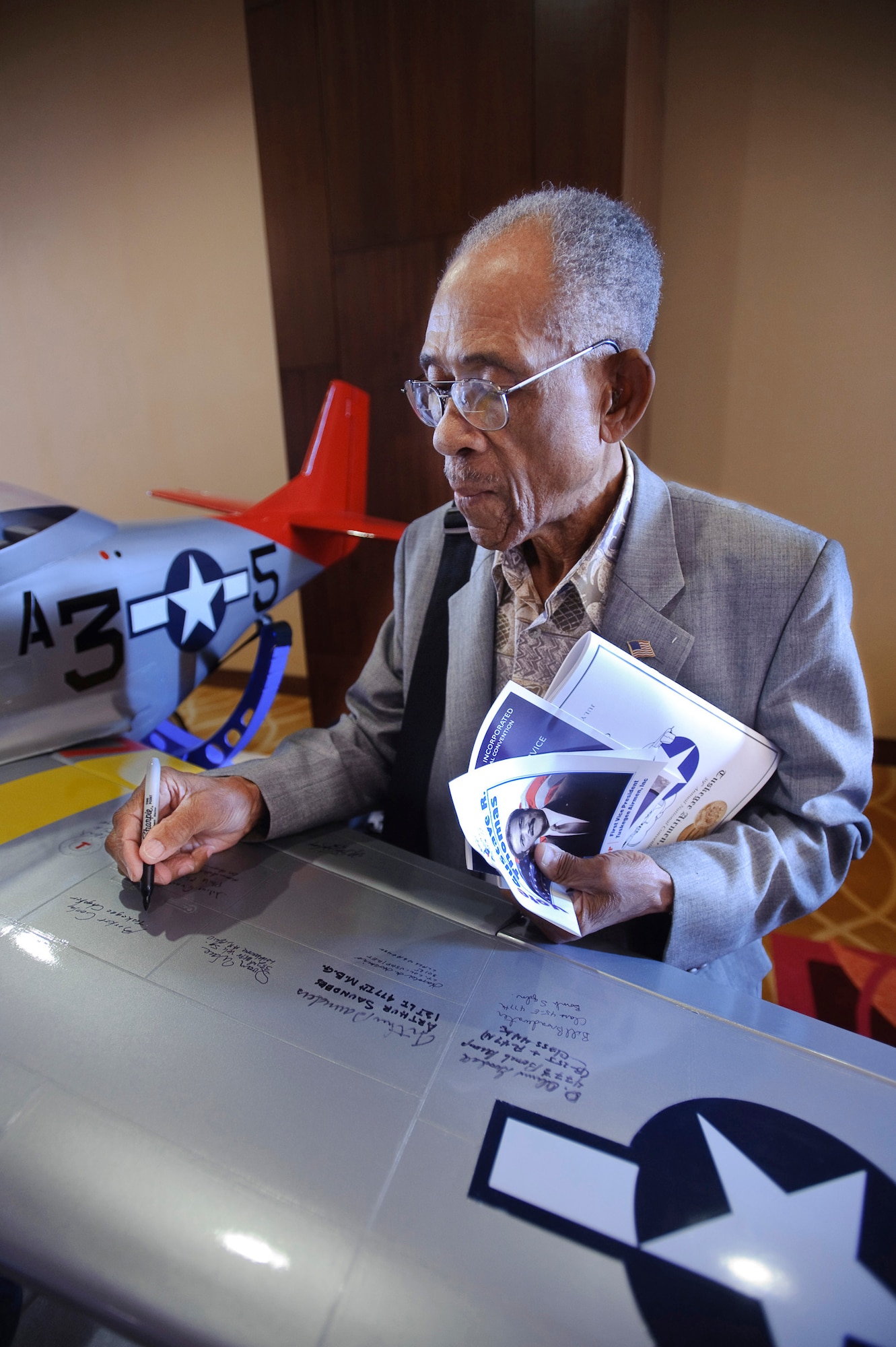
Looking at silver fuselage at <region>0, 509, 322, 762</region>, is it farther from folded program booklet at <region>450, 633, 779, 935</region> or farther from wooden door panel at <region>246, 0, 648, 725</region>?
folded program booklet at <region>450, 633, 779, 935</region>

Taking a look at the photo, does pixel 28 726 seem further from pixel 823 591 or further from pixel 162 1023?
pixel 823 591

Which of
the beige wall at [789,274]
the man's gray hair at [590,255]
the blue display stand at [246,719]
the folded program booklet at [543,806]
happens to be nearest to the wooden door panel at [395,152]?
the beige wall at [789,274]

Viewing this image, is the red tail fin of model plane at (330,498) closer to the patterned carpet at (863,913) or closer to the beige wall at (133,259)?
the beige wall at (133,259)

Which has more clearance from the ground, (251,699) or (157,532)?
(157,532)

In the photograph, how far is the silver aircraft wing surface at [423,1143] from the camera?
39 centimetres

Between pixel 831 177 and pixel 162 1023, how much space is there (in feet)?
9.23

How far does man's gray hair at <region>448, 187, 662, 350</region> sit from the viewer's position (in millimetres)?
708

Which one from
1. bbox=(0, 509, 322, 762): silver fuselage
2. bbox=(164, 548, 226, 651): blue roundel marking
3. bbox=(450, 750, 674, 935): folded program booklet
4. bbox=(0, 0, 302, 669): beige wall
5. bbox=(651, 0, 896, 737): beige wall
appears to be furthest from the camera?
bbox=(0, 0, 302, 669): beige wall

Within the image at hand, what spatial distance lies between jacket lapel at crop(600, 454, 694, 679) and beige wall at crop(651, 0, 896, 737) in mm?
1938

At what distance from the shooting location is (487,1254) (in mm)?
413

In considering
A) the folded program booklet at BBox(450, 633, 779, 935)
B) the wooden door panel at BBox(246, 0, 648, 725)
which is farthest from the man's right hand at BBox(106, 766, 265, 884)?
the wooden door panel at BBox(246, 0, 648, 725)

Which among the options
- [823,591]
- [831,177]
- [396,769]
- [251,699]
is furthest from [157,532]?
[831,177]

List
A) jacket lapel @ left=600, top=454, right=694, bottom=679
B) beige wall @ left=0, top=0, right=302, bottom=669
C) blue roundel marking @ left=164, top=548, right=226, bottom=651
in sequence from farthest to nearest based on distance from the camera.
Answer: beige wall @ left=0, top=0, right=302, bottom=669
blue roundel marking @ left=164, top=548, right=226, bottom=651
jacket lapel @ left=600, top=454, right=694, bottom=679

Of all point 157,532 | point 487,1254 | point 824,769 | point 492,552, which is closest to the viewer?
point 487,1254
